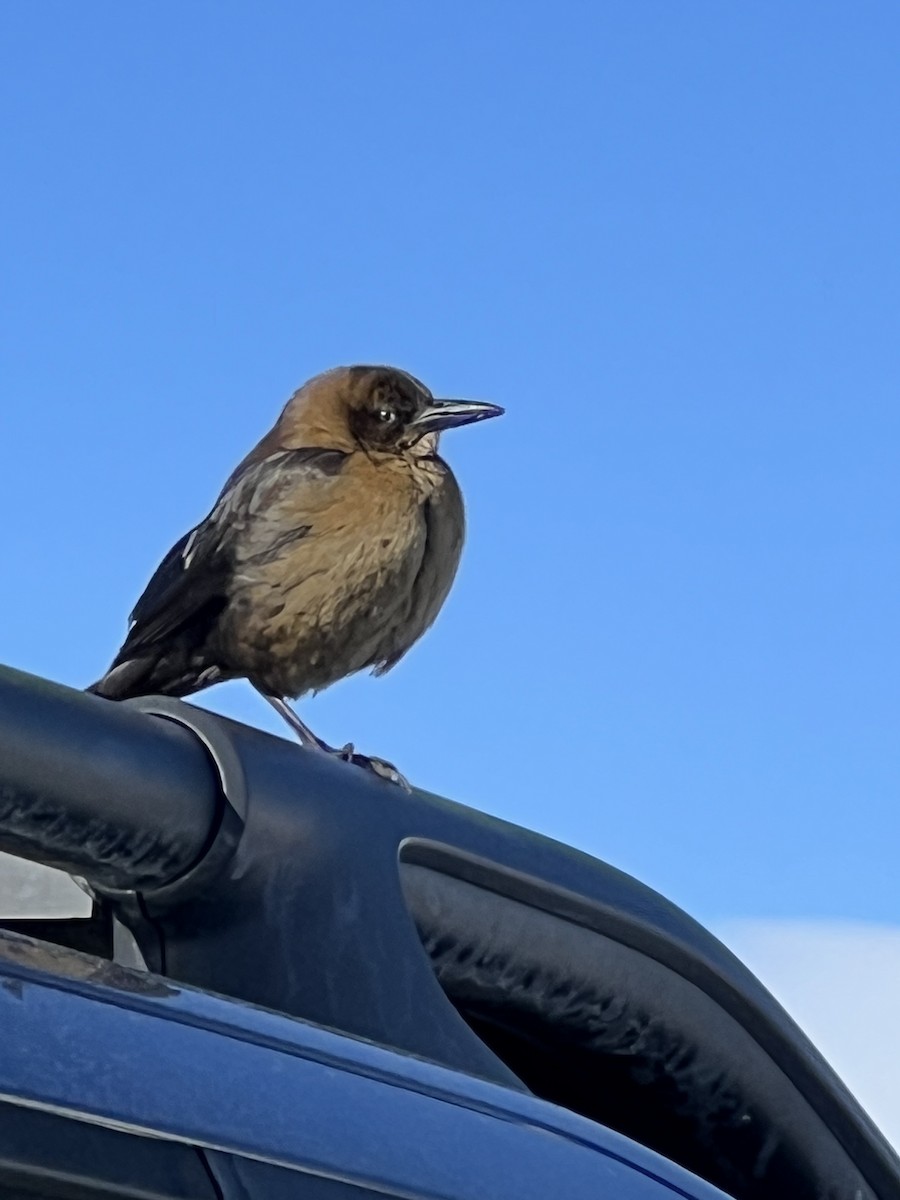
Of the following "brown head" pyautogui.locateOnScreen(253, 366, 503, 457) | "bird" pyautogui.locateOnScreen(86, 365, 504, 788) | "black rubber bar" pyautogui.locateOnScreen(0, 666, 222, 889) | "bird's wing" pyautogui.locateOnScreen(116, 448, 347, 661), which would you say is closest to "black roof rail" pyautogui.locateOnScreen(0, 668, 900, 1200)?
"black rubber bar" pyautogui.locateOnScreen(0, 666, 222, 889)

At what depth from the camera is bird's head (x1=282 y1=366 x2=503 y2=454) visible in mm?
5582

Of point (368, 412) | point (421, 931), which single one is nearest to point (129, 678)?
point (368, 412)

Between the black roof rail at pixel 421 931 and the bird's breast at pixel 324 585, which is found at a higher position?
the bird's breast at pixel 324 585

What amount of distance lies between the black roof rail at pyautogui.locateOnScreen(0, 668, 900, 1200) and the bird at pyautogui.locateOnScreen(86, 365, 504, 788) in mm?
2688

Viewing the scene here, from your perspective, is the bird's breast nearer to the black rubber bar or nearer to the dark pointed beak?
the dark pointed beak

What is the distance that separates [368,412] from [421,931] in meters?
3.90

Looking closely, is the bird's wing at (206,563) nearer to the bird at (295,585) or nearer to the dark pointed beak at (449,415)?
the bird at (295,585)

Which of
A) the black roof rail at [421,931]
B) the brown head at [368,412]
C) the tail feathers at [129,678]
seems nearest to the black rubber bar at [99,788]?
the black roof rail at [421,931]

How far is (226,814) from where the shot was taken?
1.66m

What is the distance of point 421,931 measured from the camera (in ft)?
6.08

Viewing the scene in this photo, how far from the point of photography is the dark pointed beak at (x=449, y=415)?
18.4 ft

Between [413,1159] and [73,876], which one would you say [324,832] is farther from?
[413,1159]

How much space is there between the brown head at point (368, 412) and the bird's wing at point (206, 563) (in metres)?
0.41

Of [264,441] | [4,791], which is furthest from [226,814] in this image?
[264,441]
